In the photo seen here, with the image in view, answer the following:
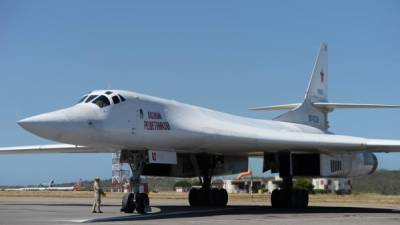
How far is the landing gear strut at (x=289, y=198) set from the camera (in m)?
21.5

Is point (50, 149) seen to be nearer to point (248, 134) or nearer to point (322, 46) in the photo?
point (248, 134)

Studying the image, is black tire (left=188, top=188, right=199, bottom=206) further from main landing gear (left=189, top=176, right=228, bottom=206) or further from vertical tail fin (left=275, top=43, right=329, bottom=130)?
vertical tail fin (left=275, top=43, right=329, bottom=130)

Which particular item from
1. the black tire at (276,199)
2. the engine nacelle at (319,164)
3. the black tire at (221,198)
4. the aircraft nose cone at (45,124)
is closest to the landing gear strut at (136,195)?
the aircraft nose cone at (45,124)

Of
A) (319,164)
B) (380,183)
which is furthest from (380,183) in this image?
(319,164)

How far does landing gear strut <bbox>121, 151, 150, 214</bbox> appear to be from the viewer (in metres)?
16.0

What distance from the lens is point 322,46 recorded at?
27.5m

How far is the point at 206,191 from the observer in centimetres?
2231

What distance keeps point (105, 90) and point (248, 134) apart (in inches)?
185

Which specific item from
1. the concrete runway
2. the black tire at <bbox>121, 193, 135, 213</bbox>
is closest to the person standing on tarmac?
the concrete runway

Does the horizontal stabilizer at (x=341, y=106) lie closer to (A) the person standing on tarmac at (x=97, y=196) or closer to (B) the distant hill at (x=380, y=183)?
(A) the person standing on tarmac at (x=97, y=196)

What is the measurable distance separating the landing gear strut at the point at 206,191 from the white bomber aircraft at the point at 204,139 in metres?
0.04

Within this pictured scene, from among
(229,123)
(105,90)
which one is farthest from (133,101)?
(229,123)

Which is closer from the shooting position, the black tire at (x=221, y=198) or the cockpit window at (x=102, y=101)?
the cockpit window at (x=102, y=101)

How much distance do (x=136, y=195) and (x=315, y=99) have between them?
39.0 feet
